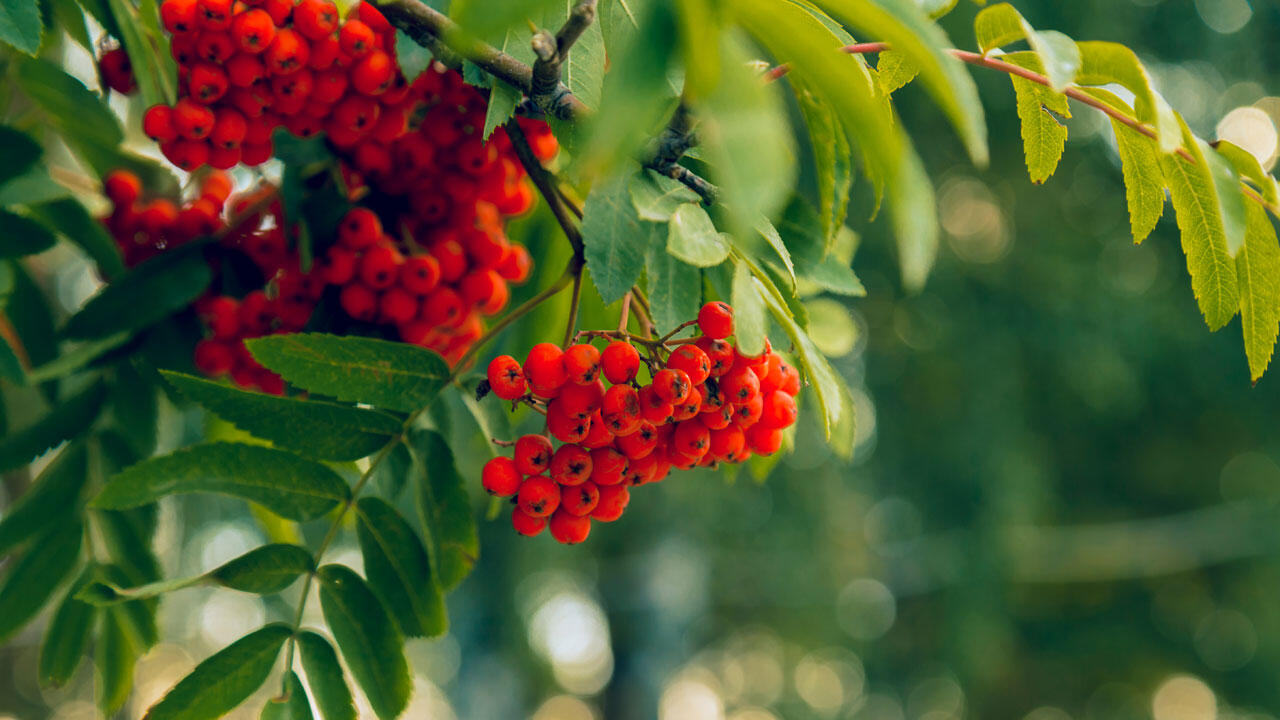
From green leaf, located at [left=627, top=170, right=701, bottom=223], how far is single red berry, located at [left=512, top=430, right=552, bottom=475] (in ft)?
0.57

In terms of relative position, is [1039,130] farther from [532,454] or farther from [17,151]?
[17,151]

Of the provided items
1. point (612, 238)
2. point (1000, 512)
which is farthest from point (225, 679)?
point (1000, 512)

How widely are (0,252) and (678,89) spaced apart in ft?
2.34

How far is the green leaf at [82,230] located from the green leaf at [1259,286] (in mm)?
1054

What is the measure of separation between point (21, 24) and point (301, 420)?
0.35m

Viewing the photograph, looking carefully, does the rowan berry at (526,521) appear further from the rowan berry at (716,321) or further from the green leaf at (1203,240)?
the green leaf at (1203,240)

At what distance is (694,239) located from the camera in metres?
0.54

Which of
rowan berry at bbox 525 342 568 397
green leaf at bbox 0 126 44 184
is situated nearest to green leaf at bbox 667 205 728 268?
rowan berry at bbox 525 342 568 397

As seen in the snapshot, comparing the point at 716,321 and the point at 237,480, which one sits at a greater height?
the point at 716,321

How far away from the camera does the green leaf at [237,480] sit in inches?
26.1

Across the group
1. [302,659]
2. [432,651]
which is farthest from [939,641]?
[302,659]

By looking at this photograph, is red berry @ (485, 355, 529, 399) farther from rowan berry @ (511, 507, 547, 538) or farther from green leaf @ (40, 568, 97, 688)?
green leaf @ (40, 568, 97, 688)

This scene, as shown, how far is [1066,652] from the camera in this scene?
534 centimetres

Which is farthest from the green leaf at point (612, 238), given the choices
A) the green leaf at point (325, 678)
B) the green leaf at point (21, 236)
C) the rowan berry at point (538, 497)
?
the green leaf at point (21, 236)
